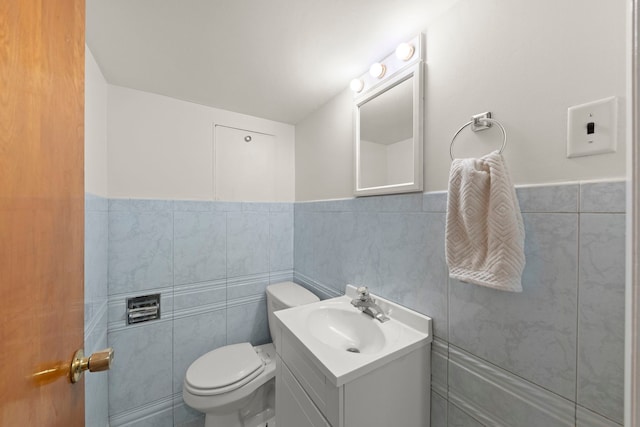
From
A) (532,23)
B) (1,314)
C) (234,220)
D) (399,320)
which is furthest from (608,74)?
(234,220)

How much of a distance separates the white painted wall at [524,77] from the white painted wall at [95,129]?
154 cm

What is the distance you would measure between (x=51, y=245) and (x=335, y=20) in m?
1.15

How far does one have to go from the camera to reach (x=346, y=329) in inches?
46.5

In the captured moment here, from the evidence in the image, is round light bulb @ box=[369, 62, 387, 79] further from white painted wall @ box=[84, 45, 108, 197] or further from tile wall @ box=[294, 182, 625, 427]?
white painted wall @ box=[84, 45, 108, 197]

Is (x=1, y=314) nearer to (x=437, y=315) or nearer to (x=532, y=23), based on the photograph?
(x=437, y=315)

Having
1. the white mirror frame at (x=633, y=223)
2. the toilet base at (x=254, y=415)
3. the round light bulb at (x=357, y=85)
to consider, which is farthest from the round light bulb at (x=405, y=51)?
the toilet base at (x=254, y=415)

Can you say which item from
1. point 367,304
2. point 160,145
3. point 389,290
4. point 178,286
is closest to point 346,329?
point 367,304

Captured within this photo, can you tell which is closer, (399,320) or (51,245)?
(51,245)

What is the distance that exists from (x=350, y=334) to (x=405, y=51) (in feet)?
4.38

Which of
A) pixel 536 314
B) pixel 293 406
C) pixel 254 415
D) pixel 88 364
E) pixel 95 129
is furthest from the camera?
pixel 254 415

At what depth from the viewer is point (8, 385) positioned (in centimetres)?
29

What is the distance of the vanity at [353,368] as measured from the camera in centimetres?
78

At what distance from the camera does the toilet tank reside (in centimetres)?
157

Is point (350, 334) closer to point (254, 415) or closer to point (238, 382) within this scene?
point (238, 382)
